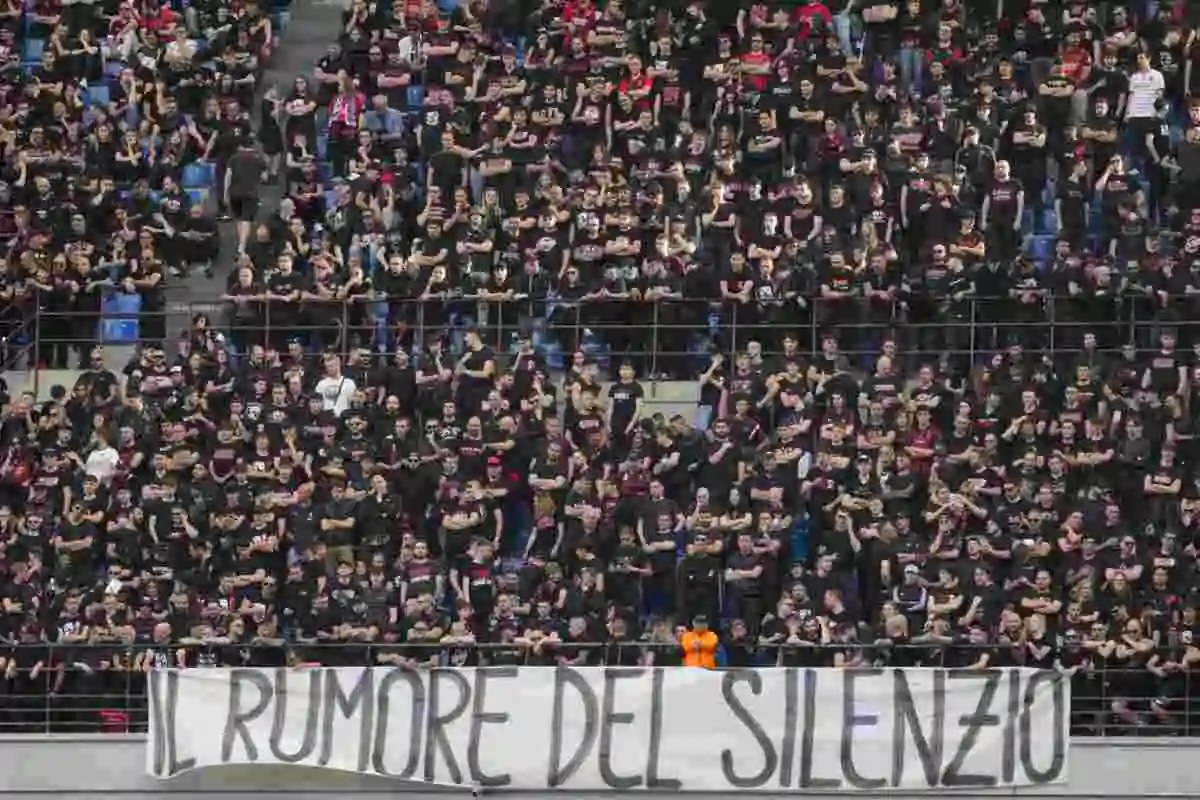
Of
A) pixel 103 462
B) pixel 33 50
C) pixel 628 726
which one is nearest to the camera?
pixel 628 726

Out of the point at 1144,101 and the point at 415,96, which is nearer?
the point at 1144,101

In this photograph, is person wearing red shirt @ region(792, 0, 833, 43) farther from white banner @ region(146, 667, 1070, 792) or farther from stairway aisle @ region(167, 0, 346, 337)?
white banner @ region(146, 667, 1070, 792)

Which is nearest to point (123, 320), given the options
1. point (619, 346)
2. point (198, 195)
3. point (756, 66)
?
point (198, 195)

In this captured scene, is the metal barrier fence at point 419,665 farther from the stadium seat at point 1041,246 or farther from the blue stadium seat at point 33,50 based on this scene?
the blue stadium seat at point 33,50

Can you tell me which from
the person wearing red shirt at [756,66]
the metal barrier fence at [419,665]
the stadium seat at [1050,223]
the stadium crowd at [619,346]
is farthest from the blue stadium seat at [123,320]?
the stadium seat at [1050,223]

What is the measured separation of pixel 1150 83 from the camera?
33.8 m

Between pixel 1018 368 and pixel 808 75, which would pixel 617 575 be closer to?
pixel 1018 368

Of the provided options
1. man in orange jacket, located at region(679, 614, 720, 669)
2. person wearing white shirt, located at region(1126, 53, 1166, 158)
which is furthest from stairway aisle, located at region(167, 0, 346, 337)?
person wearing white shirt, located at region(1126, 53, 1166, 158)

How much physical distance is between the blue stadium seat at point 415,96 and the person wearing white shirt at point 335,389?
4.08 metres

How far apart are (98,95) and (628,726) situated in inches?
460

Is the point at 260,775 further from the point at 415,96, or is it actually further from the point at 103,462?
the point at 415,96

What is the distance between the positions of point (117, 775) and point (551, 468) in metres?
5.15

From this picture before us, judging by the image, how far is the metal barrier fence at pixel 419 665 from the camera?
28609 millimetres

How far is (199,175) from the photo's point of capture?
35.6 metres
